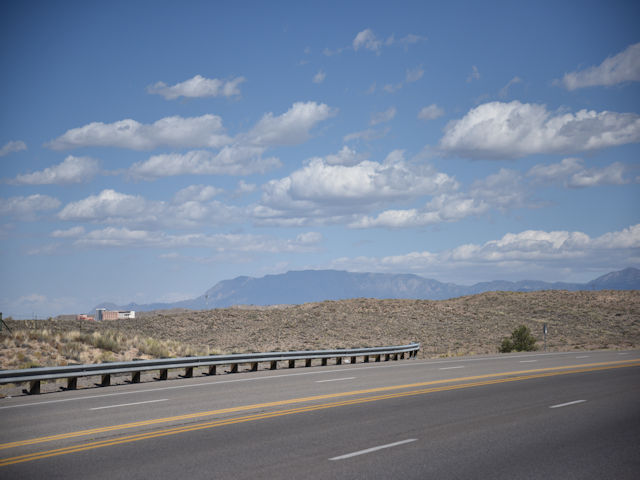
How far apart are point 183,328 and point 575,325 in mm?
38959

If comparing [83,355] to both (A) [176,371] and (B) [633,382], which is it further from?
(B) [633,382]

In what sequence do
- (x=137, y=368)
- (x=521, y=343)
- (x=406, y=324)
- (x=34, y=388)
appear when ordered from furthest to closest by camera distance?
(x=406, y=324), (x=521, y=343), (x=137, y=368), (x=34, y=388)

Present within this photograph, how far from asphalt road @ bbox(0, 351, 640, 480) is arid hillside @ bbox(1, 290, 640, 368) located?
28.0 metres

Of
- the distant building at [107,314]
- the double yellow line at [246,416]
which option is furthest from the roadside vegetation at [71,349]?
the distant building at [107,314]

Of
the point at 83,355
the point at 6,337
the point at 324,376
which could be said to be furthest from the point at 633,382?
the point at 6,337

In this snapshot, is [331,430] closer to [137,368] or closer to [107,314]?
[137,368]

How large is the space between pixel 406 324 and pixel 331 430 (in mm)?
57518

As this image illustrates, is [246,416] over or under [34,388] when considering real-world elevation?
under

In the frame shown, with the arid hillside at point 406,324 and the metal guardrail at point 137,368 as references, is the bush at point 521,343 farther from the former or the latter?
the metal guardrail at point 137,368

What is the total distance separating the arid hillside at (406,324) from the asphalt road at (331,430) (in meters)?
28.0

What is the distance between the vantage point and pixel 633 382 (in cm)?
1789

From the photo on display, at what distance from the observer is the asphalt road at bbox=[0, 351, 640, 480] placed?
26.6 ft

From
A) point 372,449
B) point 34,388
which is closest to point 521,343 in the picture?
point 34,388

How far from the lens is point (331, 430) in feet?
35.1
